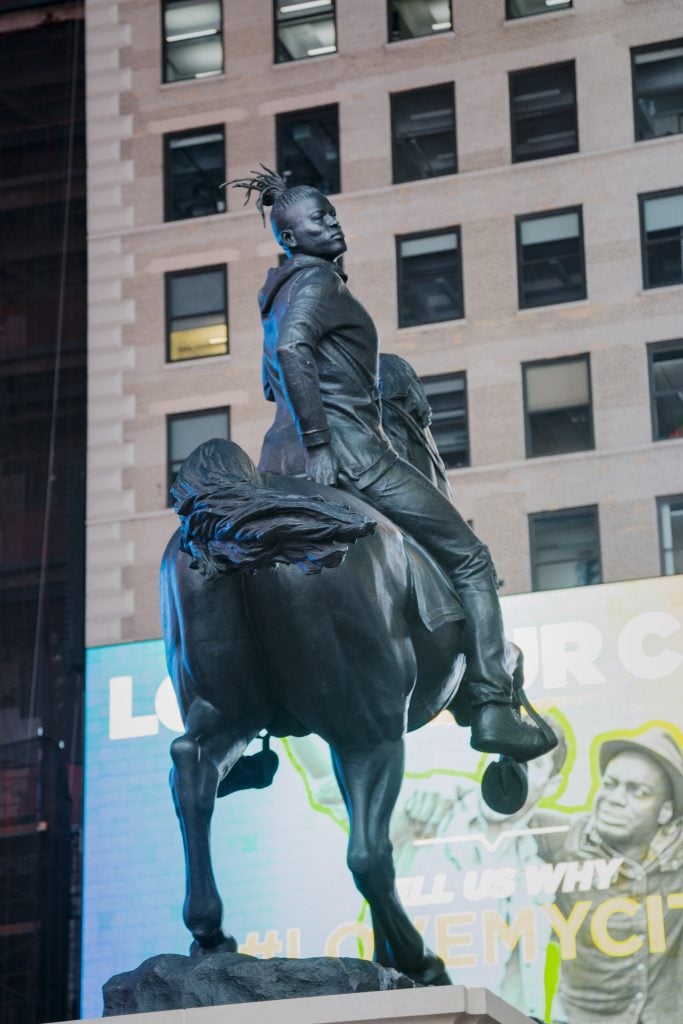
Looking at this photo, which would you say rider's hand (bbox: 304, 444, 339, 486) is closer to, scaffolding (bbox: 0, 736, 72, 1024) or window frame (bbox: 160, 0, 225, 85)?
window frame (bbox: 160, 0, 225, 85)

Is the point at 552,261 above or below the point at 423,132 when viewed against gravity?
below

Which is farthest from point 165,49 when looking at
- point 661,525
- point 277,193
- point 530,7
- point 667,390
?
point 277,193

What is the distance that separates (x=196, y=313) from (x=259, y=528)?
81.4 ft

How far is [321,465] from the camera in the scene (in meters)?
8.45

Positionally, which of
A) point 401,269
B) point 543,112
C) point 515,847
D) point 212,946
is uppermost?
point 543,112

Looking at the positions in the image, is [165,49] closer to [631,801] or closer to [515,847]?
[515,847]

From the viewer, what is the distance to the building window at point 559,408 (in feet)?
98.0

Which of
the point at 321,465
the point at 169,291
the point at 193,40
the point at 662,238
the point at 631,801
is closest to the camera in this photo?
the point at 321,465

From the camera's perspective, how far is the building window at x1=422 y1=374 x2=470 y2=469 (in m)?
30.3

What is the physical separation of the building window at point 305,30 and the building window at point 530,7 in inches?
106

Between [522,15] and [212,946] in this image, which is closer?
[212,946]

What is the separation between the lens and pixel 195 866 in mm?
7828

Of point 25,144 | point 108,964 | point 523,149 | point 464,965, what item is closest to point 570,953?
point 464,965

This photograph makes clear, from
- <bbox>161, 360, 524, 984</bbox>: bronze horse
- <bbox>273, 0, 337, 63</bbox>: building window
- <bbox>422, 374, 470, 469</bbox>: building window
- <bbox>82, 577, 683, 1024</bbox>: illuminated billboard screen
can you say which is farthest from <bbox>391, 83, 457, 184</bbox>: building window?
<bbox>161, 360, 524, 984</bbox>: bronze horse
